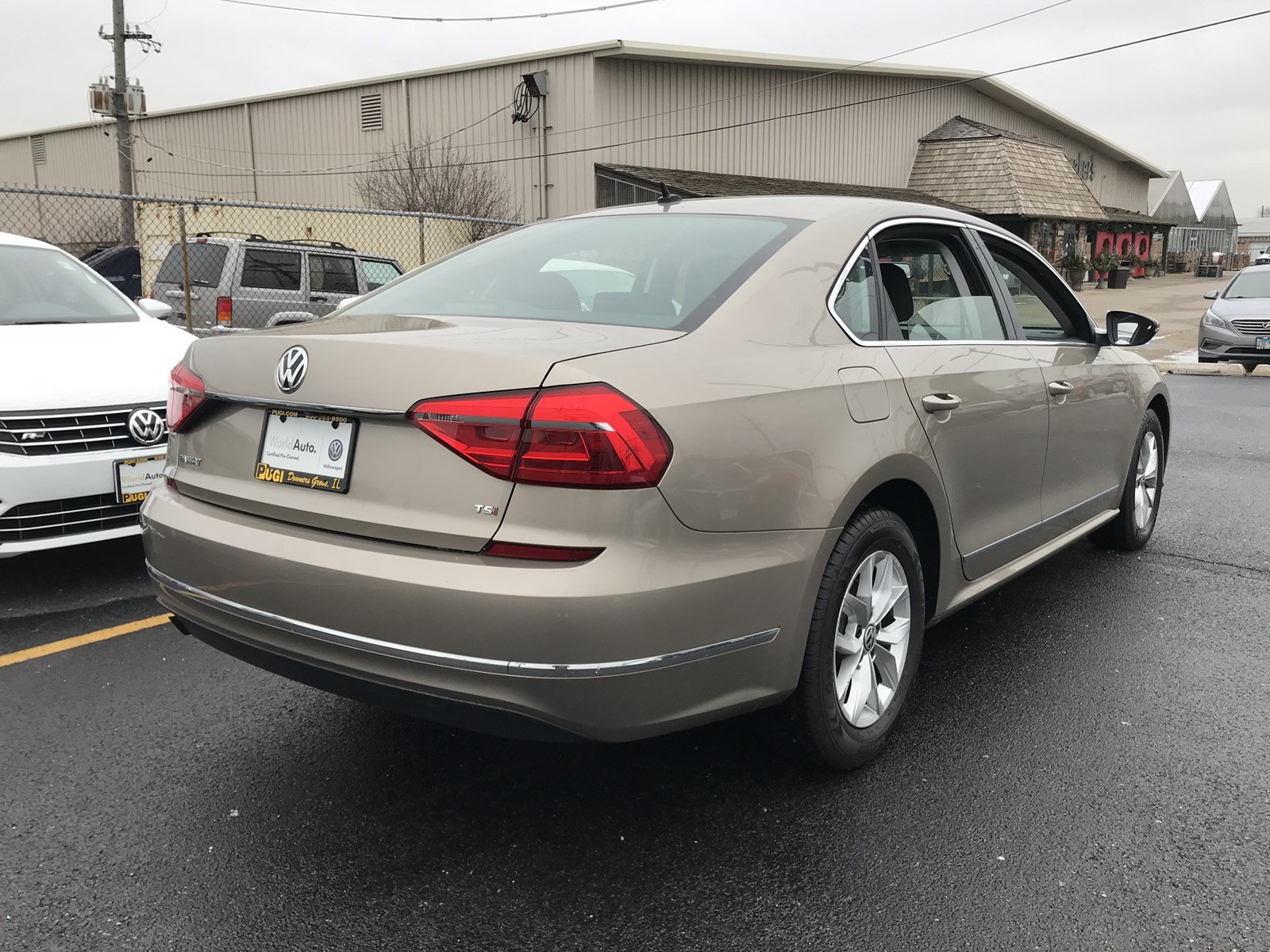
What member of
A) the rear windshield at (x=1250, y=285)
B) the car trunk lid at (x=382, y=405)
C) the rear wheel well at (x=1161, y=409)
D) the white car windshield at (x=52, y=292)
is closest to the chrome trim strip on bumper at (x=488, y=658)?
the car trunk lid at (x=382, y=405)

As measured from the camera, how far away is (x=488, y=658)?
222 cm

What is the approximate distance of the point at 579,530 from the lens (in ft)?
7.22

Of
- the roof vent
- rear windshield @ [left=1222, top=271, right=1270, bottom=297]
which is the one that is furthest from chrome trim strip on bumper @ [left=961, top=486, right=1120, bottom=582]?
the roof vent

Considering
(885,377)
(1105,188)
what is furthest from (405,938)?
(1105,188)

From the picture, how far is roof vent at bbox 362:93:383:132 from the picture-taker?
100 feet

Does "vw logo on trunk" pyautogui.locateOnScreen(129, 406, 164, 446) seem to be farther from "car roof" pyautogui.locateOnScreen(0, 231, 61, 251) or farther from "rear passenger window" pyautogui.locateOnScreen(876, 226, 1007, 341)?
"rear passenger window" pyautogui.locateOnScreen(876, 226, 1007, 341)

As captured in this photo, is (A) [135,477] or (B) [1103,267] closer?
(A) [135,477]

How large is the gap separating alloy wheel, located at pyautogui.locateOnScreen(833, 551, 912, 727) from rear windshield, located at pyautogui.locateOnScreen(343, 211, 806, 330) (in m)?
0.89

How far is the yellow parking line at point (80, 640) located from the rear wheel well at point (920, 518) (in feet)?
8.21

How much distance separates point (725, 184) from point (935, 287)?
2376 centimetres

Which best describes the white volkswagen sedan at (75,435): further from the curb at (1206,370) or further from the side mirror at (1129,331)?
the curb at (1206,370)

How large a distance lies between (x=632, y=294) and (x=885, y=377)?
75 cm

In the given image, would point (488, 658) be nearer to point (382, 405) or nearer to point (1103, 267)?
point (382, 405)

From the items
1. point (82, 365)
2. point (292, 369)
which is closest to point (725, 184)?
point (82, 365)
